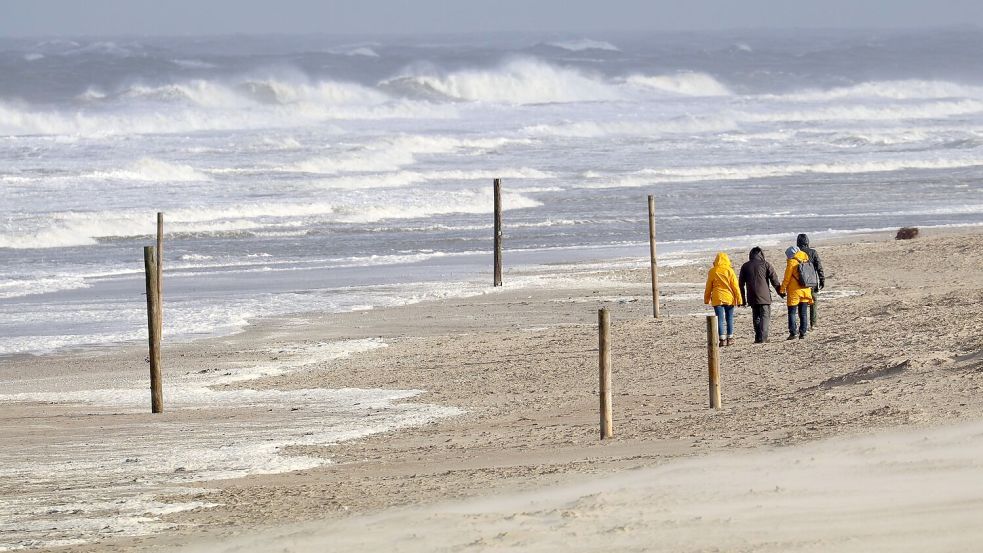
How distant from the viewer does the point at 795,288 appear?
1449 centimetres

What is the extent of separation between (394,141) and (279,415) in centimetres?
4055

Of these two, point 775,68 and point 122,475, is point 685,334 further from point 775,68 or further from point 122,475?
point 775,68

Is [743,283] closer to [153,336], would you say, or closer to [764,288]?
[764,288]

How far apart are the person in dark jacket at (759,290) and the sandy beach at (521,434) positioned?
1.21 ft

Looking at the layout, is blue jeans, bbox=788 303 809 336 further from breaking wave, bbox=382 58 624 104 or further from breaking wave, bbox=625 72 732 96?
breaking wave, bbox=625 72 732 96

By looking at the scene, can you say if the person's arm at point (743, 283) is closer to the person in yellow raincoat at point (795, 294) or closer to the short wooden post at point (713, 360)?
the person in yellow raincoat at point (795, 294)

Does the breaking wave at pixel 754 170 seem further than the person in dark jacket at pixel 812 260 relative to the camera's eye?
Yes

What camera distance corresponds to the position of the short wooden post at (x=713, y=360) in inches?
431

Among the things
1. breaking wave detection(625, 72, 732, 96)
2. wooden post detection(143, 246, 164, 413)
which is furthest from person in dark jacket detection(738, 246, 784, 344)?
breaking wave detection(625, 72, 732, 96)

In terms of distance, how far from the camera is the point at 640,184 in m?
39.7

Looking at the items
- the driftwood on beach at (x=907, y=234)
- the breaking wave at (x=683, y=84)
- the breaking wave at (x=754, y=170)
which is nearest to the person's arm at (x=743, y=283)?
the driftwood on beach at (x=907, y=234)

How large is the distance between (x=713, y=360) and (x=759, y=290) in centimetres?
389

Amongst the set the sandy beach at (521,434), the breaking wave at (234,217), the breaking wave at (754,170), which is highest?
the breaking wave at (754,170)

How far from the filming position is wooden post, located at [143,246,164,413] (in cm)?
1288
